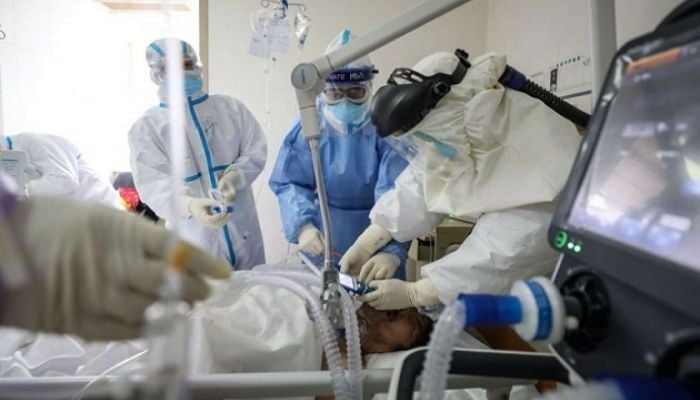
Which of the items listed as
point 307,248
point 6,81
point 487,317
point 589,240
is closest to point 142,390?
point 487,317

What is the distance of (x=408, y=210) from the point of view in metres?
1.15

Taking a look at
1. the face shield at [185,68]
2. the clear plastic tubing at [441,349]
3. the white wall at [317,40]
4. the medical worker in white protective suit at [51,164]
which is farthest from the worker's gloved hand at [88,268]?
the white wall at [317,40]

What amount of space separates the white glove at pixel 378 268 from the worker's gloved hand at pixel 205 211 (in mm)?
663

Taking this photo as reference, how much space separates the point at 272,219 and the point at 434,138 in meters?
2.26

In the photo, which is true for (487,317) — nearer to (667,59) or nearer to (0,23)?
(667,59)

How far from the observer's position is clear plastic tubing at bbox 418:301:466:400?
43 cm

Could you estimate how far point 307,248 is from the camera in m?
1.51

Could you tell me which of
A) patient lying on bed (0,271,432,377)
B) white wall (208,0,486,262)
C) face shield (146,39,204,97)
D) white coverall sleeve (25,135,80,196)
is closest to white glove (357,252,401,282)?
patient lying on bed (0,271,432,377)

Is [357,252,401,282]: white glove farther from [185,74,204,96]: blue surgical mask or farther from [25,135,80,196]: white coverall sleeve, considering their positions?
[25,135,80,196]: white coverall sleeve

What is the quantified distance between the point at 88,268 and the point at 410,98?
653mm

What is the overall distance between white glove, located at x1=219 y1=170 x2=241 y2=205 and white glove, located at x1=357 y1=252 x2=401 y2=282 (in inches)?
28.7

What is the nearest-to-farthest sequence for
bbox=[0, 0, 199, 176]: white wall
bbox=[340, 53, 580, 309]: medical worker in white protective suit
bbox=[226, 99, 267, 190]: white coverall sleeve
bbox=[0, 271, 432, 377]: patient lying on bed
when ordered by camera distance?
bbox=[340, 53, 580, 309]: medical worker in white protective suit < bbox=[0, 271, 432, 377]: patient lying on bed < bbox=[226, 99, 267, 190]: white coverall sleeve < bbox=[0, 0, 199, 176]: white wall

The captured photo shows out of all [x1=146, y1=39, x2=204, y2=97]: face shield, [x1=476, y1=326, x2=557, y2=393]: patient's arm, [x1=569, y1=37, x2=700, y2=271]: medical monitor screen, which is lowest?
[x1=476, y1=326, x2=557, y2=393]: patient's arm

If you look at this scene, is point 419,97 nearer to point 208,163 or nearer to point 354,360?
point 354,360
